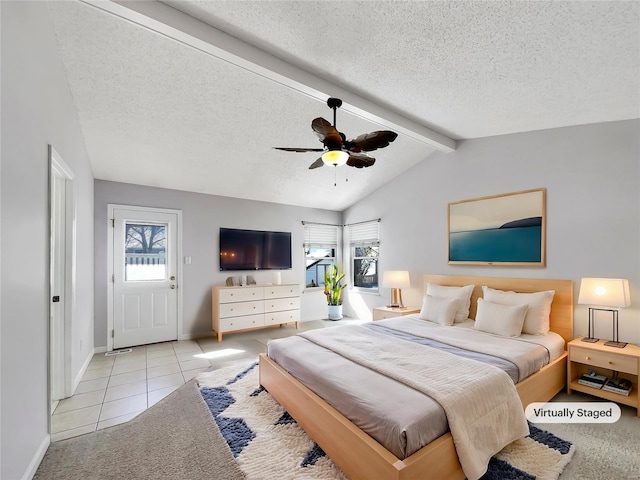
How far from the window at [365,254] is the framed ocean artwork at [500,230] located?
162cm

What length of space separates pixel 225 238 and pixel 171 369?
7.34 ft

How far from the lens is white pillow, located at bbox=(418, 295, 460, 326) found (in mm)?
3529

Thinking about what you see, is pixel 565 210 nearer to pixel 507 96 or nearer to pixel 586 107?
pixel 586 107

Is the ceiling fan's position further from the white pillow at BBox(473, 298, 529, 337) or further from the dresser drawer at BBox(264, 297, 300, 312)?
the dresser drawer at BBox(264, 297, 300, 312)

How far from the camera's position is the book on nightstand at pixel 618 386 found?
101 inches

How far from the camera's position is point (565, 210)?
10.7 feet

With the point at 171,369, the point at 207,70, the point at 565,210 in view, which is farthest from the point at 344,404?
the point at 565,210

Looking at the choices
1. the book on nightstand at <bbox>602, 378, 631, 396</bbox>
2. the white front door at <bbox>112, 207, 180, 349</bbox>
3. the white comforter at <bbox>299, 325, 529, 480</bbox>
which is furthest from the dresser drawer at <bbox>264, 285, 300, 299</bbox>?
the book on nightstand at <bbox>602, 378, 631, 396</bbox>

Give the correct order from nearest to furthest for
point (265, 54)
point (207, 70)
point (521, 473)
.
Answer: point (521, 473)
point (265, 54)
point (207, 70)

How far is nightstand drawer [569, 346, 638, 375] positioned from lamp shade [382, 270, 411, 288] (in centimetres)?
213

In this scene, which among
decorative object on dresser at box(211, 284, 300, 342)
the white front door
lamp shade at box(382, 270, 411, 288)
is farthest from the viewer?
decorative object on dresser at box(211, 284, 300, 342)

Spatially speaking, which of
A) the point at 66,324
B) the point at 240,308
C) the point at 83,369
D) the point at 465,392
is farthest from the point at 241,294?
the point at 465,392

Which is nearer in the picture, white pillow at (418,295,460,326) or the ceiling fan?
the ceiling fan

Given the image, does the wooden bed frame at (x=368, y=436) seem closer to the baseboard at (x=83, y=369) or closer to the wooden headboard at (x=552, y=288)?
the wooden headboard at (x=552, y=288)
